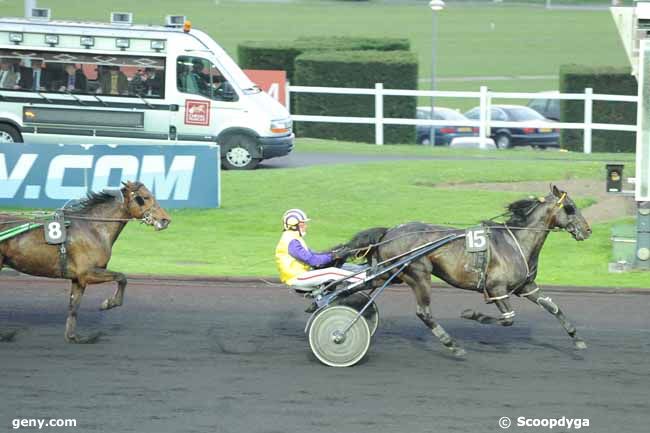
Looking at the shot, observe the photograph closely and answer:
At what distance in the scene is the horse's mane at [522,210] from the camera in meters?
10.8

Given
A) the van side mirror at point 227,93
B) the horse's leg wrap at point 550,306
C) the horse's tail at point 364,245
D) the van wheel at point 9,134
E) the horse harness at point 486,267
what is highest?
the van side mirror at point 227,93

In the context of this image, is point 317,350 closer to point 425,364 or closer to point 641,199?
point 425,364

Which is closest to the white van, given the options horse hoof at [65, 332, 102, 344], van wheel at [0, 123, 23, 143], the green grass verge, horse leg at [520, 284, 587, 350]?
van wheel at [0, 123, 23, 143]

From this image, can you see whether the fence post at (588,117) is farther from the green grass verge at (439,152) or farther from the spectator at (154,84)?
the spectator at (154,84)

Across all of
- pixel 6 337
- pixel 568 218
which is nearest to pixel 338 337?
pixel 568 218

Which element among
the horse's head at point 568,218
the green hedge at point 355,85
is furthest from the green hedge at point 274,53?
the horse's head at point 568,218

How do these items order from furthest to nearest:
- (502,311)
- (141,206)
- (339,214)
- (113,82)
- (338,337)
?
(113,82) → (339,214) → (141,206) → (502,311) → (338,337)

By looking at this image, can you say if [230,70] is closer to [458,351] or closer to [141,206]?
[141,206]

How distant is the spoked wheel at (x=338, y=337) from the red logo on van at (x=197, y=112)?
12.7 metres

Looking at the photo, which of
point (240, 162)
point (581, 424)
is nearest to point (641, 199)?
point (581, 424)

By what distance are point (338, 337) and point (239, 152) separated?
1260 centimetres

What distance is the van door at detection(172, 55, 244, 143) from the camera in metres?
22.2

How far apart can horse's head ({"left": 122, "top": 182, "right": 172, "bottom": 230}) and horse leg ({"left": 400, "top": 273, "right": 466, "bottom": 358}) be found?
95.6 inches

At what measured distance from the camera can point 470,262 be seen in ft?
34.2
